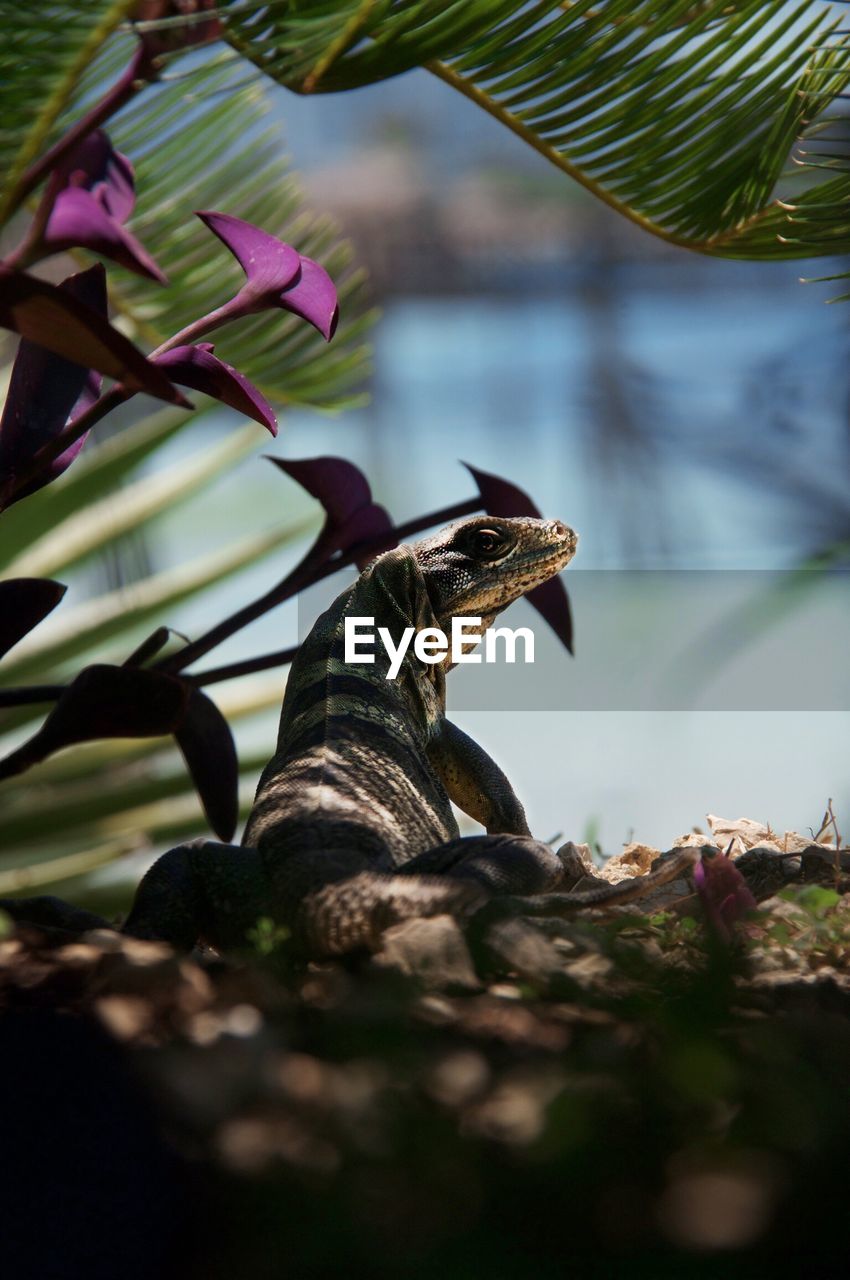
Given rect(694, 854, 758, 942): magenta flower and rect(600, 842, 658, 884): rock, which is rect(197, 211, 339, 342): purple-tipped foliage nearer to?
rect(694, 854, 758, 942): magenta flower

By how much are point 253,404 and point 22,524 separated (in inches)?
59.0

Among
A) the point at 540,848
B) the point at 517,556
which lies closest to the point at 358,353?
the point at 517,556

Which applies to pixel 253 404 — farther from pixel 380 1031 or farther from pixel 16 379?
pixel 380 1031

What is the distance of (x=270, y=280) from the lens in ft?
3.33

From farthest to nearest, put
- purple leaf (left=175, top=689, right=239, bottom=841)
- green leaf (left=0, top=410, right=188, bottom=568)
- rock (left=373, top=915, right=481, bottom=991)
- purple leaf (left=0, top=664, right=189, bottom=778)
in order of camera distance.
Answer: green leaf (left=0, top=410, right=188, bottom=568) < purple leaf (left=175, top=689, right=239, bottom=841) < purple leaf (left=0, top=664, right=189, bottom=778) < rock (left=373, top=915, right=481, bottom=991)

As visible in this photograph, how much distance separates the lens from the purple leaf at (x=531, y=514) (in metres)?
1.29

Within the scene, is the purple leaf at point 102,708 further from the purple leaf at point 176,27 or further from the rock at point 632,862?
the rock at point 632,862

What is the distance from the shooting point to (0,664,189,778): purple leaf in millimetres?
970

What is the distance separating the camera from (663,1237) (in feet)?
1.49

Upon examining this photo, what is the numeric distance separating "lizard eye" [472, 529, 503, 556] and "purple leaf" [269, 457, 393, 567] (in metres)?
0.21

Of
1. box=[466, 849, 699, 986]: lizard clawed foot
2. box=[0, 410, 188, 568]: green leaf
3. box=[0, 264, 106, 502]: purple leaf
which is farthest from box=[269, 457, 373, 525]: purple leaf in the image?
box=[0, 410, 188, 568]: green leaf

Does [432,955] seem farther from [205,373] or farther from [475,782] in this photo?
[475,782]

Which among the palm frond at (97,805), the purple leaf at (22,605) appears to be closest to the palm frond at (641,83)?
the purple leaf at (22,605)

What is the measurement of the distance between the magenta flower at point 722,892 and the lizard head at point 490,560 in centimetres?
52
